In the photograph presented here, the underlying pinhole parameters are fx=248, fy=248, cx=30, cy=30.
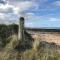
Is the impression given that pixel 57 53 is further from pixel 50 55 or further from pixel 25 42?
pixel 25 42

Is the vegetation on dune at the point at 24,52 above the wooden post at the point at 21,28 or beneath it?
beneath

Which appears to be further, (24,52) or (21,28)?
(21,28)

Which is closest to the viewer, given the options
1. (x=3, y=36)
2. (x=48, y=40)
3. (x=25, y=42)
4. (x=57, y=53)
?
(x=57, y=53)

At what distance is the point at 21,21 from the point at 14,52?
3448 millimetres

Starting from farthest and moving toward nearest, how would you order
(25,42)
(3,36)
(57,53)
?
1. (3,36)
2. (25,42)
3. (57,53)

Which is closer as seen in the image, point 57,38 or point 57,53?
point 57,53

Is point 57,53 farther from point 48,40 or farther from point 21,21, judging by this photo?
point 48,40

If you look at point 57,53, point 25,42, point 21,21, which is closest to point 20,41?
point 25,42

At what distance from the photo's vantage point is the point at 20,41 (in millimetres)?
13906

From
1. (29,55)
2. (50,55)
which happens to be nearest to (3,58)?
(29,55)

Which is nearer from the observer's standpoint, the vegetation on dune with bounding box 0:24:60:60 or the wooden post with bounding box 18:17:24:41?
the vegetation on dune with bounding box 0:24:60:60

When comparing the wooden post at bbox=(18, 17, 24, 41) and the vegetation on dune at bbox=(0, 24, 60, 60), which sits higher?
the wooden post at bbox=(18, 17, 24, 41)

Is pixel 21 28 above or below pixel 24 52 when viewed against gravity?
above

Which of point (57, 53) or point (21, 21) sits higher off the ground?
point (21, 21)
